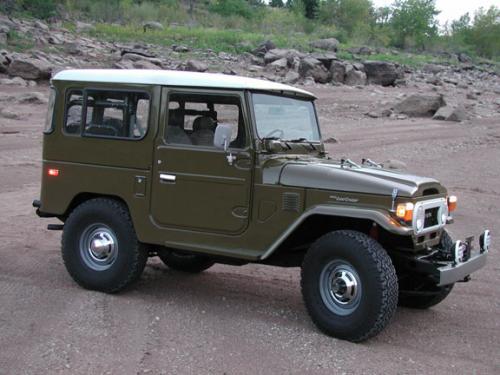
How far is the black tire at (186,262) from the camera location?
292 inches

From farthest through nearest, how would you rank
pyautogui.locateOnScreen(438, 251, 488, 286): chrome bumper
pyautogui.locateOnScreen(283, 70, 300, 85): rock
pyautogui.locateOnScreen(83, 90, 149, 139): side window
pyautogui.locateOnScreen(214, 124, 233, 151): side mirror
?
pyautogui.locateOnScreen(283, 70, 300, 85): rock < pyautogui.locateOnScreen(83, 90, 149, 139): side window < pyautogui.locateOnScreen(214, 124, 233, 151): side mirror < pyautogui.locateOnScreen(438, 251, 488, 286): chrome bumper

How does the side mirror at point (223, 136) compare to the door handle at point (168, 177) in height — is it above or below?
above

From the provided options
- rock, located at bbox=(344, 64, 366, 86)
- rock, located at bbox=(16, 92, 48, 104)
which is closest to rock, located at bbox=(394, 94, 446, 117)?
rock, located at bbox=(344, 64, 366, 86)

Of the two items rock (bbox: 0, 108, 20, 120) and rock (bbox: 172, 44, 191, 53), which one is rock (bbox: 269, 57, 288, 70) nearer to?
rock (bbox: 172, 44, 191, 53)

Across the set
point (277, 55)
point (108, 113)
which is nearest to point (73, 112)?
point (108, 113)

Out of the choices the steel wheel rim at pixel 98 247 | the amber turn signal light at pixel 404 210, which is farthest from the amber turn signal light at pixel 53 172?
the amber turn signal light at pixel 404 210

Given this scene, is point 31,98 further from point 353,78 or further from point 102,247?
point 353,78

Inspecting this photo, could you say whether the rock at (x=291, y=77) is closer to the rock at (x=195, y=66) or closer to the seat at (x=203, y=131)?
the rock at (x=195, y=66)

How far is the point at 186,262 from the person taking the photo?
7504 millimetres

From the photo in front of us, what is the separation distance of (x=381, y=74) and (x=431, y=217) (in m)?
28.6

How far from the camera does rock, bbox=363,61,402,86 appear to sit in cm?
3334

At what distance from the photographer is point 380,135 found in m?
20.7

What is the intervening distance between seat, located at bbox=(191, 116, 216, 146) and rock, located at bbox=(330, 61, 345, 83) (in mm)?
26202

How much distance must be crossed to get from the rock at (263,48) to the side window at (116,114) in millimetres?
28368
